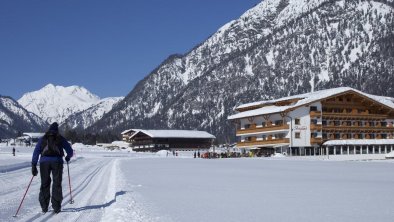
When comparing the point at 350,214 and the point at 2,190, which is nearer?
the point at 350,214

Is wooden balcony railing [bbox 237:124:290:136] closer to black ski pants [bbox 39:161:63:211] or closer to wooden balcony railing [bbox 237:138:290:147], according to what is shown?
wooden balcony railing [bbox 237:138:290:147]

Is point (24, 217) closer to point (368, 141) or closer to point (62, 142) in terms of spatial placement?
point (62, 142)

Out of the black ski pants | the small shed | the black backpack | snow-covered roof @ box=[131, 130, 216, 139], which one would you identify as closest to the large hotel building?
snow-covered roof @ box=[131, 130, 216, 139]

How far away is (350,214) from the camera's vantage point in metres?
10.0

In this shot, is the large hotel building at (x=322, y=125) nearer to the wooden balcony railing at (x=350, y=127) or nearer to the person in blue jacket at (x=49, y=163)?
the wooden balcony railing at (x=350, y=127)

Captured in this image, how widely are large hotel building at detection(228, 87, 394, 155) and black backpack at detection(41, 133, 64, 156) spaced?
7026cm

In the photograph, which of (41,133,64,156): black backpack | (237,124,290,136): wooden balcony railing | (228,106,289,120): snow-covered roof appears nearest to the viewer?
(41,133,64,156): black backpack

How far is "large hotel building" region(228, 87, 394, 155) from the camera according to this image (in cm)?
8206

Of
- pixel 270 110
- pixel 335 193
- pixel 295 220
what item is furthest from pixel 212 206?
Answer: pixel 270 110

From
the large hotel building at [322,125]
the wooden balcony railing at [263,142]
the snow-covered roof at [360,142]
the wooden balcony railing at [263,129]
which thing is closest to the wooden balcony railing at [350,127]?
the large hotel building at [322,125]

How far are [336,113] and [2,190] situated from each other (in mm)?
74584

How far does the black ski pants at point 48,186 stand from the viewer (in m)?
11.5

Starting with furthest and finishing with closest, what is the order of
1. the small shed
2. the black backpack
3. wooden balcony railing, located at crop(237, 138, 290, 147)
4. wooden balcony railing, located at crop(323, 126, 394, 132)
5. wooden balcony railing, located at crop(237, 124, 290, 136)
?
the small shed, wooden balcony railing, located at crop(323, 126, 394, 132), wooden balcony railing, located at crop(237, 124, 290, 136), wooden balcony railing, located at crop(237, 138, 290, 147), the black backpack

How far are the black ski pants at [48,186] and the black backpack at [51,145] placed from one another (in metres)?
0.23
